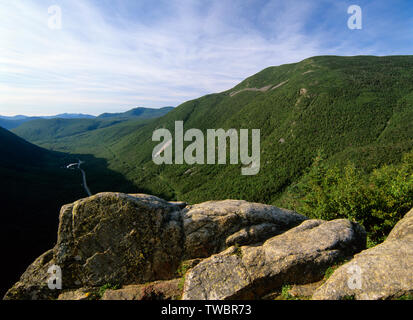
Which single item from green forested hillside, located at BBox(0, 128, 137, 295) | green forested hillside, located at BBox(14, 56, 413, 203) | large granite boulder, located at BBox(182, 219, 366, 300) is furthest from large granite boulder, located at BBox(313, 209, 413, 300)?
green forested hillside, located at BBox(14, 56, 413, 203)

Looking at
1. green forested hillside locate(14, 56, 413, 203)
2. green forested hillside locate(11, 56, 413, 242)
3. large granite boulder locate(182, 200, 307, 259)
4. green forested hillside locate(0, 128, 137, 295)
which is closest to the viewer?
large granite boulder locate(182, 200, 307, 259)

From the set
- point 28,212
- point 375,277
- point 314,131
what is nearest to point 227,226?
point 375,277

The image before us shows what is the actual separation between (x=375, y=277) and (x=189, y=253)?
894 centimetres

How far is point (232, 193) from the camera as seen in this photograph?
96312 millimetres

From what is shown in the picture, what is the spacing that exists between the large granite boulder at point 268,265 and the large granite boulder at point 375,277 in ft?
3.16

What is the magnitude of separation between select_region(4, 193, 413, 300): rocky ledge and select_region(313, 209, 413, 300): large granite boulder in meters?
0.08

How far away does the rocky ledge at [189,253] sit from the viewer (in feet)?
29.9

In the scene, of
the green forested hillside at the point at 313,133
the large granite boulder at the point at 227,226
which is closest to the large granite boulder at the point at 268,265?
the large granite boulder at the point at 227,226

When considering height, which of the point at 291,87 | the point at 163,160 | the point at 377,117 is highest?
the point at 291,87

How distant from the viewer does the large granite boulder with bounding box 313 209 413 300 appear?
7.30m

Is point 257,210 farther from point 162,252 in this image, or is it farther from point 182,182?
point 182,182

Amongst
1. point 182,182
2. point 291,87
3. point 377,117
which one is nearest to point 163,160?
point 182,182

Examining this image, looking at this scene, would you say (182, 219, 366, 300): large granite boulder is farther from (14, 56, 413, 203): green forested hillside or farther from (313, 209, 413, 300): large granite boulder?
(14, 56, 413, 203): green forested hillside
